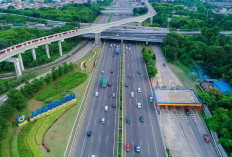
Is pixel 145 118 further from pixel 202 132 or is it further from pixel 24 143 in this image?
pixel 24 143

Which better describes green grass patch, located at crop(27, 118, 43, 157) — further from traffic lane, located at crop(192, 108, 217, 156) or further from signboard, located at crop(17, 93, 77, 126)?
traffic lane, located at crop(192, 108, 217, 156)

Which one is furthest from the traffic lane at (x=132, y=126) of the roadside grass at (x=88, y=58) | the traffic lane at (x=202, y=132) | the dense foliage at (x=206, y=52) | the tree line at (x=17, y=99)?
the dense foliage at (x=206, y=52)

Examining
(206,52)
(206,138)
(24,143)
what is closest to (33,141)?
(24,143)

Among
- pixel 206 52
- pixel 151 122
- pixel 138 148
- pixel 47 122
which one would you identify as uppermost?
pixel 206 52

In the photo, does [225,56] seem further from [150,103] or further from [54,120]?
[54,120]

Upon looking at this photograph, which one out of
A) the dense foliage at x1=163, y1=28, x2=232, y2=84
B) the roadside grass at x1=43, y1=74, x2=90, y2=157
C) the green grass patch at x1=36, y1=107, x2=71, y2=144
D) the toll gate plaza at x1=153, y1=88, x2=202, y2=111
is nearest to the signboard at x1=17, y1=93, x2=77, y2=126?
the green grass patch at x1=36, y1=107, x2=71, y2=144

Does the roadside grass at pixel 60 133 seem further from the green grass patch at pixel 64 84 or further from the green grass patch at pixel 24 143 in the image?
the green grass patch at pixel 64 84
